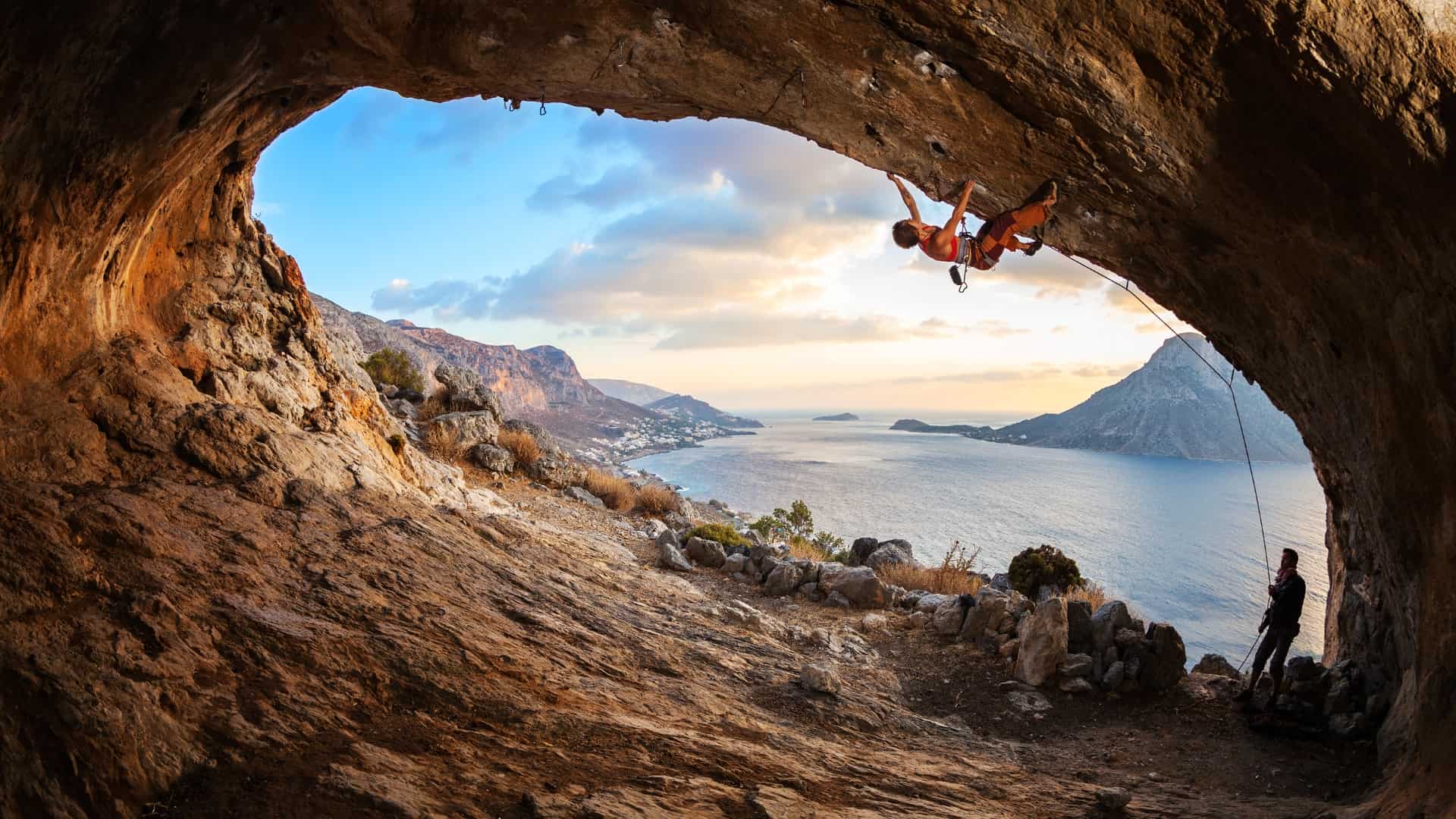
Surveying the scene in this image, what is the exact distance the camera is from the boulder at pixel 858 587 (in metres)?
11.2

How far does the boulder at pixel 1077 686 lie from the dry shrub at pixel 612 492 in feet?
35.4

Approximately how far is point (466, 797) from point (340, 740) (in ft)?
3.08

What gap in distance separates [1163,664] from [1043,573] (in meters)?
3.63

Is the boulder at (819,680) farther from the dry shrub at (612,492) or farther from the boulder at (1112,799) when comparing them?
the dry shrub at (612,492)

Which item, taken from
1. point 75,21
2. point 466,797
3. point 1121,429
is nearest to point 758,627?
point 466,797

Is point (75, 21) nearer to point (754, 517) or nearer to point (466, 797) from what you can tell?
point (466, 797)

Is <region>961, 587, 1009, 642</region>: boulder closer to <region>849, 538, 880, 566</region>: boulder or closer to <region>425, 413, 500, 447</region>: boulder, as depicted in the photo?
<region>849, 538, 880, 566</region>: boulder

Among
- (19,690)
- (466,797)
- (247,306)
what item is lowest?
(466,797)

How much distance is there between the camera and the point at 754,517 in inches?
1098

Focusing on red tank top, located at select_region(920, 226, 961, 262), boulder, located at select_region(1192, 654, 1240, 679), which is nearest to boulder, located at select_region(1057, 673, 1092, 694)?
boulder, located at select_region(1192, 654, 1240, 679)

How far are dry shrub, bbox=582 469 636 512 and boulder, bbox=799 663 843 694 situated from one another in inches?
390

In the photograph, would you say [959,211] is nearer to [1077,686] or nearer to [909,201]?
[909,201]

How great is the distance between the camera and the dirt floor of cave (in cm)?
393

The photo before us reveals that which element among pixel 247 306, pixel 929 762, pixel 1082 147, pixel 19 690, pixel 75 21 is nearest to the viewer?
pixel 19 690
